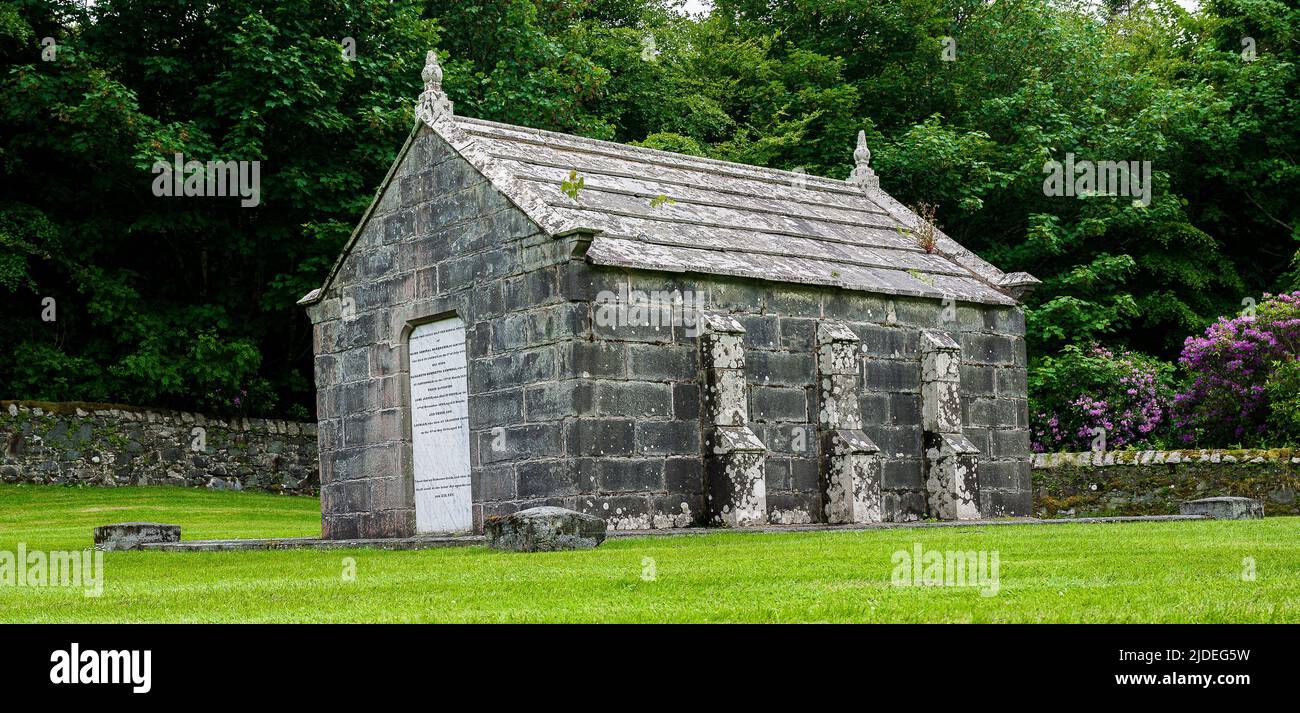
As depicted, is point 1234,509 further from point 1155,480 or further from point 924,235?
point 924,235

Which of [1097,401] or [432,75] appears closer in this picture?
[432,75]

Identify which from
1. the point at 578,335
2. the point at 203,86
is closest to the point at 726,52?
the point at 203,86

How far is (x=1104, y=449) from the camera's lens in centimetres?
3244

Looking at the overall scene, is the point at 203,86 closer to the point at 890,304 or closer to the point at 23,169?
the point at 23,169

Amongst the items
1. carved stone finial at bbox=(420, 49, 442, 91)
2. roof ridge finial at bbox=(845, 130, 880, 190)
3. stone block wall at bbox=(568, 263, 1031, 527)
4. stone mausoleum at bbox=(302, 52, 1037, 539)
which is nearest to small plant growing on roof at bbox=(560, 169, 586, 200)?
stone mausoleum at bbox=(302, 52, 1037, 539)

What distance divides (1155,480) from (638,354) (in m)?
12.3

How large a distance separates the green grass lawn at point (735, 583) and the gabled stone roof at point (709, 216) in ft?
16.3

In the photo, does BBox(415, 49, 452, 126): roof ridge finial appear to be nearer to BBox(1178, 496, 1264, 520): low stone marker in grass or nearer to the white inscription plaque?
the white inscription plaque

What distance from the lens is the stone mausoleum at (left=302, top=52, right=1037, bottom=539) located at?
1955 cm

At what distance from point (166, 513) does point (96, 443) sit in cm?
475

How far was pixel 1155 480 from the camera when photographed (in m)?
27.1

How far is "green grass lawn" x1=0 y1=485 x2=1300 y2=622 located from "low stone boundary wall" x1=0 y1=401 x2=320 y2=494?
14548 mm

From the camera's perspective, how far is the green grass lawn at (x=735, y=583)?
27.4 ft

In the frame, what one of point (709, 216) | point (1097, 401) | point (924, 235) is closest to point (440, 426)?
point (709, 216)
